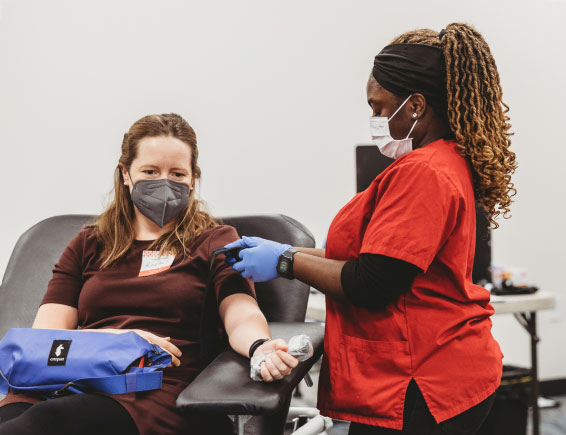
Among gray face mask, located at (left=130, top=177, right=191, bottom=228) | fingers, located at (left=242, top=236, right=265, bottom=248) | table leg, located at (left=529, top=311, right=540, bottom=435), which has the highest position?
gray face mask, located at (left=130, top=177, right=191, bottom=228)

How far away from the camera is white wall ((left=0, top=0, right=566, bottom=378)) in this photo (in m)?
2.44

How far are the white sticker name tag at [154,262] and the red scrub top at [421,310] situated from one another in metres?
0.53

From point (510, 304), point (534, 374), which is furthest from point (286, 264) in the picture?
point (534, 374)

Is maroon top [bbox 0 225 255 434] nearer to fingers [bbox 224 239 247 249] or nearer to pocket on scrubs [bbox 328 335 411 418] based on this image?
fingers [bbox 224 239 247 249]

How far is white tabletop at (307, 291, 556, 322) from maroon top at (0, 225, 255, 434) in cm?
84

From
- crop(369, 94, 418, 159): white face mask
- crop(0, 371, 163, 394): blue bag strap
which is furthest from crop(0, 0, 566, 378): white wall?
crop(369, 94, 418, 159): white face mask

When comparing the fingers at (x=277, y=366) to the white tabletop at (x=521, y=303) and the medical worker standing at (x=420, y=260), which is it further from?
the white tabletop at (x=521, y=303)

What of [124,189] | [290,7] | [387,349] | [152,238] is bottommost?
[387,349]

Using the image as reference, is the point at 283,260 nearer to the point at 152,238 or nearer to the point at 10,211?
the point at 152,238

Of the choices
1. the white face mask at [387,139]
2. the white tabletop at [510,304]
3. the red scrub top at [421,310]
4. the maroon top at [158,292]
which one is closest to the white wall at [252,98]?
the white tabletop at [510,304]

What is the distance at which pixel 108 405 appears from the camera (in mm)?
1141

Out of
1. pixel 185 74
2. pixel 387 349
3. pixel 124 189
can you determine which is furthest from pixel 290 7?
pixel 387 349

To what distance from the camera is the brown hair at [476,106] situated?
111 centimetres

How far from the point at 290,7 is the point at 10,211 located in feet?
5.32
